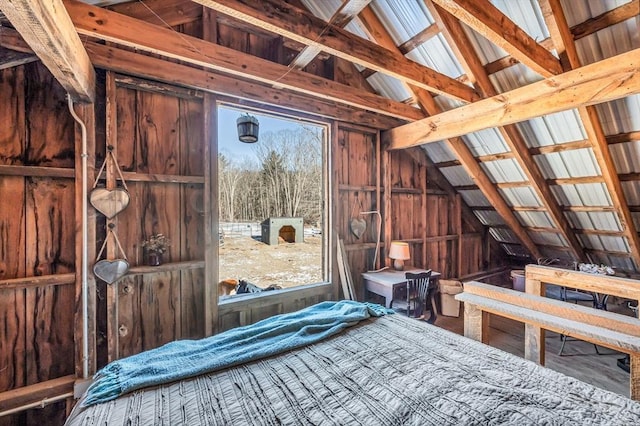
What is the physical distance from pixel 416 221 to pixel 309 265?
1848 mm

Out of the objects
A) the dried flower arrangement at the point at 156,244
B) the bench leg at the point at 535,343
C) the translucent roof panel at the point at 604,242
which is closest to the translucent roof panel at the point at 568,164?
the translucent roof panel at the point at 604,242

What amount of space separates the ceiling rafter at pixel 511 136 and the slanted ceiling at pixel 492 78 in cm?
2

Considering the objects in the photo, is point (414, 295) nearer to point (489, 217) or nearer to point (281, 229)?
point (281, 229)

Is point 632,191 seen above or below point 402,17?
below

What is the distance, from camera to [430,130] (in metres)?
3.30

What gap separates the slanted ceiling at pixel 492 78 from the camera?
189 cm

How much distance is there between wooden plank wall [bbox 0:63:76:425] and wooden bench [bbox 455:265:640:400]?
3040 millimetres

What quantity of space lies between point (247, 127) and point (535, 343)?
3.01 meters

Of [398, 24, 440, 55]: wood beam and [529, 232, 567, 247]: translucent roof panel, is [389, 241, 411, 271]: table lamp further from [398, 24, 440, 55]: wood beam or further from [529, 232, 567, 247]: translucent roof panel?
[529, 232, 567, 247]: translucent roof panel

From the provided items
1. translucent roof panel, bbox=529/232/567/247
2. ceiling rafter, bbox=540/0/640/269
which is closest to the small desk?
ceiling rafter, bbox=540/0/640/269

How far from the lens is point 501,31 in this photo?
1.86m

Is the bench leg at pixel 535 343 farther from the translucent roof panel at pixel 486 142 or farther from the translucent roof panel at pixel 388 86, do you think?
the translucent roof panel at pixel 388 86

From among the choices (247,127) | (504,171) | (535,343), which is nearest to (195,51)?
(247,127)

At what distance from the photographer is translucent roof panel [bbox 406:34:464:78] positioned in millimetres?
2748
